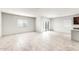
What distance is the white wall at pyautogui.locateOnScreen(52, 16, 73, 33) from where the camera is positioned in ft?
35.6

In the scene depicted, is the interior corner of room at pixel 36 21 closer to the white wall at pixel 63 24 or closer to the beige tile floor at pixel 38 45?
the white wall at pixel 63 24

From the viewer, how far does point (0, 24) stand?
742 cm

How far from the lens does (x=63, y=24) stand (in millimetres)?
12258

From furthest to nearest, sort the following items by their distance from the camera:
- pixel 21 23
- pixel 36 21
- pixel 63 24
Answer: pixel 36 21 → pixel 63 24 → pixel 21 23

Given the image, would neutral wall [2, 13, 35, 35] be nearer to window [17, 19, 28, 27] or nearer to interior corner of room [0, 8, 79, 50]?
interior corner of room [0, 8, 79, 50]

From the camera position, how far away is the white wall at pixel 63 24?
10863 mm

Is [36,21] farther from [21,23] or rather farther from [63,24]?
[63,24]

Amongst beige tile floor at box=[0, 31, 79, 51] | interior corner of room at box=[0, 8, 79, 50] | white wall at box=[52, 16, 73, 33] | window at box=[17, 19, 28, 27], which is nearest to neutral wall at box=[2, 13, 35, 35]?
interior corner of room at box=[0, 8, 79, 50]

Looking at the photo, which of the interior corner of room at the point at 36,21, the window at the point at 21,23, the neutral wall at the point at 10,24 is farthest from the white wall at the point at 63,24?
the window at the point at 21,23

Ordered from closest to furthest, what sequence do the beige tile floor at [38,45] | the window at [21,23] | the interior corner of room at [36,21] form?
the beige tile floor at [38,45]
the interior corner of room at [36,21]
the window at [21,23]

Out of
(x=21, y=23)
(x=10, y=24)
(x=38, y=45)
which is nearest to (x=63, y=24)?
(x=21, y=23)

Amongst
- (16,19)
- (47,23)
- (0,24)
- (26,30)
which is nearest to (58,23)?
(47,23)
